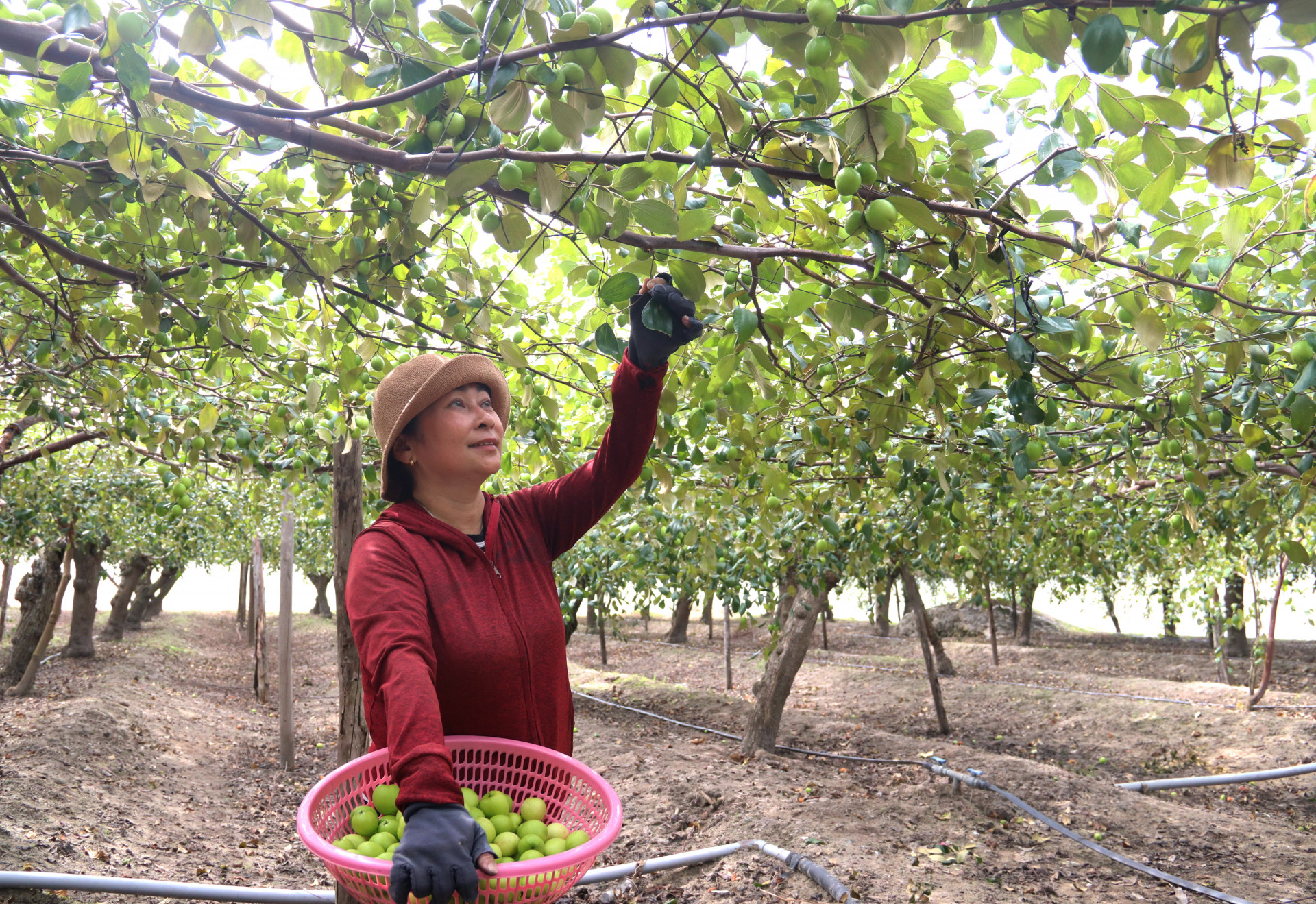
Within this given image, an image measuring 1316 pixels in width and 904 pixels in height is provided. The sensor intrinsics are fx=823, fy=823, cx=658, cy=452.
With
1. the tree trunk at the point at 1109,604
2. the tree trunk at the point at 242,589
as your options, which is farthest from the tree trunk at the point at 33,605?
the tree trunk at the point at 1109,604

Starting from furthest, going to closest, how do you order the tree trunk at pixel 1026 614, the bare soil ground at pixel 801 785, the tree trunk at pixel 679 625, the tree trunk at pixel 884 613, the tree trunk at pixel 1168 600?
the tree trunk at pixel 884 613
the tree trunk at pixel 679 625
the tree trunk at pixel 1026 614
the tree trunk at pixel 1168 600
the bare soil ground at pixel 801 785

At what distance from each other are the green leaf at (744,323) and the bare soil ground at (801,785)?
11.6 feet

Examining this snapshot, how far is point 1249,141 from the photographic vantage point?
155 centimetres

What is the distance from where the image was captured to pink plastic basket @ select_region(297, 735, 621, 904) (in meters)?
1.37

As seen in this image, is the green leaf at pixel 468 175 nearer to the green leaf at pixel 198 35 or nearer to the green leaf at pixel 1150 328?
the green leaf at pixel 198 35

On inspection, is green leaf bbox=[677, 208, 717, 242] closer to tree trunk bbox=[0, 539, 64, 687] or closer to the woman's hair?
the woman's hair

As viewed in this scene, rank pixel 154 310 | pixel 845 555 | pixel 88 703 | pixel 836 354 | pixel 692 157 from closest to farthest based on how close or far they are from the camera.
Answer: pixel 692 157 → pixel 154 310 → pixel 836 354 → pixel 845 555 → pixel 88 703

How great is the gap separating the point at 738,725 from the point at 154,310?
27.7 feet

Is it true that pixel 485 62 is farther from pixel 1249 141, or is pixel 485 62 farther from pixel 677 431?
pixel 677 431

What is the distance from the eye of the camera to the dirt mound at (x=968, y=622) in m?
23.4

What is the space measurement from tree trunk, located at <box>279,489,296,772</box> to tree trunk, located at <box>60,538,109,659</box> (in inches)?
209

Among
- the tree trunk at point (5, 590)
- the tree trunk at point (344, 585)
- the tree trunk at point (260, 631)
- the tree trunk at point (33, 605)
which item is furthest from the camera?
the tree trunk at point (5, 590)

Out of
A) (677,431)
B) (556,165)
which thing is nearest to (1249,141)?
(556,165)

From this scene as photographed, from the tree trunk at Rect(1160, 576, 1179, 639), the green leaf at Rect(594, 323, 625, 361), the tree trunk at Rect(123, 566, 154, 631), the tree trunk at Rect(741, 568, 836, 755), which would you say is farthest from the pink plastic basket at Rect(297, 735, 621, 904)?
the tree trunk at Rect(123, 566, 154, 631)
